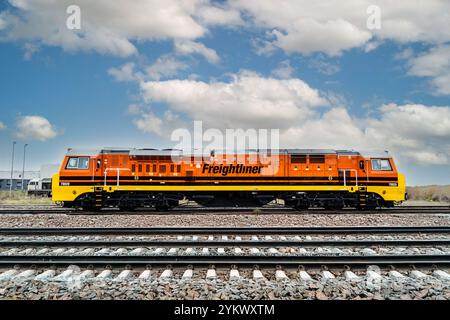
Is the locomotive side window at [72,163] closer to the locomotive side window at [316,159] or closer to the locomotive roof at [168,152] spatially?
the locomotive roof at [168,152]

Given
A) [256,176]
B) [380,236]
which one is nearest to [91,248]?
[380,236]

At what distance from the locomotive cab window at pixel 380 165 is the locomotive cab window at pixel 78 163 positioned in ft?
54.3

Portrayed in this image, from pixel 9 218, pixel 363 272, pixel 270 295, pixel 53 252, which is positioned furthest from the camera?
pixel 9 218

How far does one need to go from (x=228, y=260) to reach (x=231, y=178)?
13.1m

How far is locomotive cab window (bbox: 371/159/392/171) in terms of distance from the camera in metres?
20.8

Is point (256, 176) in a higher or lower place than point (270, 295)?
higher

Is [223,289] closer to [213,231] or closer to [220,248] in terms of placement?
[220,248]

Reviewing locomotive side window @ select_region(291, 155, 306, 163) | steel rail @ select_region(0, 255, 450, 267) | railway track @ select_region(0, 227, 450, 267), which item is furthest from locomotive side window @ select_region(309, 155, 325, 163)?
steel rail @ select_region(0, 255, 450, 267)

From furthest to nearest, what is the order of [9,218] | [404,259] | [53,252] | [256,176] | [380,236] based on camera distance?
[256,176] → [9,218] → [380,236] → [53,252] → [404,259]

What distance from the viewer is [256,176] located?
2058 cm

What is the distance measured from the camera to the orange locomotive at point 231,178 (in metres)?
20.2

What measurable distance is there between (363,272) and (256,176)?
1343cm
